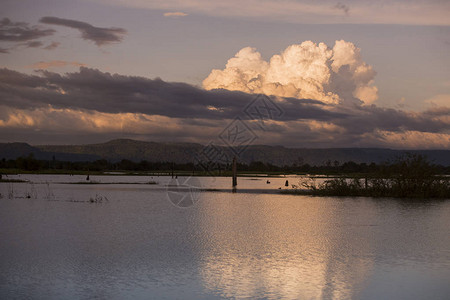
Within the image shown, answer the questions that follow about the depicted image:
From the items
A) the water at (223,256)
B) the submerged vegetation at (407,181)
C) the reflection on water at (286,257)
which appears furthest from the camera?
the submerged vegetation at (407,181)

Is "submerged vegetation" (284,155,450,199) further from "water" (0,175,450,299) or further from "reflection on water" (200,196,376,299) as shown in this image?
"reflection on water" (200,196,376,299)

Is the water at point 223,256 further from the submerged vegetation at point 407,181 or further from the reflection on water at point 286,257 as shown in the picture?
the submerged vegetation at point 407,181

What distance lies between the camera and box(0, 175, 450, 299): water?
1023 centimetres

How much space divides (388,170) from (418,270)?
93.9 ft

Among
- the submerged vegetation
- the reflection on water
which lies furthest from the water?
the submerged vegetation

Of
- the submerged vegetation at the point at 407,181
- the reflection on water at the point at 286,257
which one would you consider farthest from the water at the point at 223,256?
the submerged vegetation at the point at 407,181

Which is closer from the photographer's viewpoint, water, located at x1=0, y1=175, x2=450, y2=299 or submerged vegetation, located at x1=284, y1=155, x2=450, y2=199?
water, located at x1=0, y1=175, x2=450, y2=299

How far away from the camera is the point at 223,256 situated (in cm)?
1416

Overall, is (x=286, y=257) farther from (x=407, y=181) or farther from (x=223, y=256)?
(x=407, y=181)

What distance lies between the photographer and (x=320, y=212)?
28.2m

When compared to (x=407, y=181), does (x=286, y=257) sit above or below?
below

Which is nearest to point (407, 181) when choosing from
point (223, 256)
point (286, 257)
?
point (286, 257)

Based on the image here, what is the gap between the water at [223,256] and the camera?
33.6 ft

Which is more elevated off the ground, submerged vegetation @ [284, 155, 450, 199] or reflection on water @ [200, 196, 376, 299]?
submerged vegetation @ [284, 155, 450, 199]
